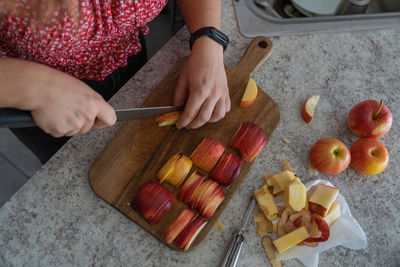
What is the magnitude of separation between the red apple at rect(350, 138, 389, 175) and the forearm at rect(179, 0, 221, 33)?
2.06 ft

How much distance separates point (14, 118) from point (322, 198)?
2.82ft

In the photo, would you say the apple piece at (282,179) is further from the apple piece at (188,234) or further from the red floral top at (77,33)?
the red floral top at (77,33)

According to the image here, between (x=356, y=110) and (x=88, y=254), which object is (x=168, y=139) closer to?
(x=88, y=254)

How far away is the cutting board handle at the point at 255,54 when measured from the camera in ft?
3.78

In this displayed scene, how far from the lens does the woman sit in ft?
2.33

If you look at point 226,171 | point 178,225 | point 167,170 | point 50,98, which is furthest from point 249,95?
point 50,98

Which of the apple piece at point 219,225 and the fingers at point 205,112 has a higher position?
the fingers at point 205,112

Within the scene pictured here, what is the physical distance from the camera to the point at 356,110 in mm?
1092

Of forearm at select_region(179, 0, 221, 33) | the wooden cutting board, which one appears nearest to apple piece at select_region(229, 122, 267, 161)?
the wooden cutting board

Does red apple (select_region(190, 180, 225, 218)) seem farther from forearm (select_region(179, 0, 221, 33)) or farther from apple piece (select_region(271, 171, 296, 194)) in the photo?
forearm (select_region(179, 0, 221, 33))

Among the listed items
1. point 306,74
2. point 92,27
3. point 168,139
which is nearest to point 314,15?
point 306,74

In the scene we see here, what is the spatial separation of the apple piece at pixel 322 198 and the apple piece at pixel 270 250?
0.17 metres

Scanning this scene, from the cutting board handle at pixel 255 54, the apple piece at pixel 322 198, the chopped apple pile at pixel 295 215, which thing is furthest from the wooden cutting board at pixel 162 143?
the apple piece at pixel 322 198

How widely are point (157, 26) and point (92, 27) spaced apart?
85cm
